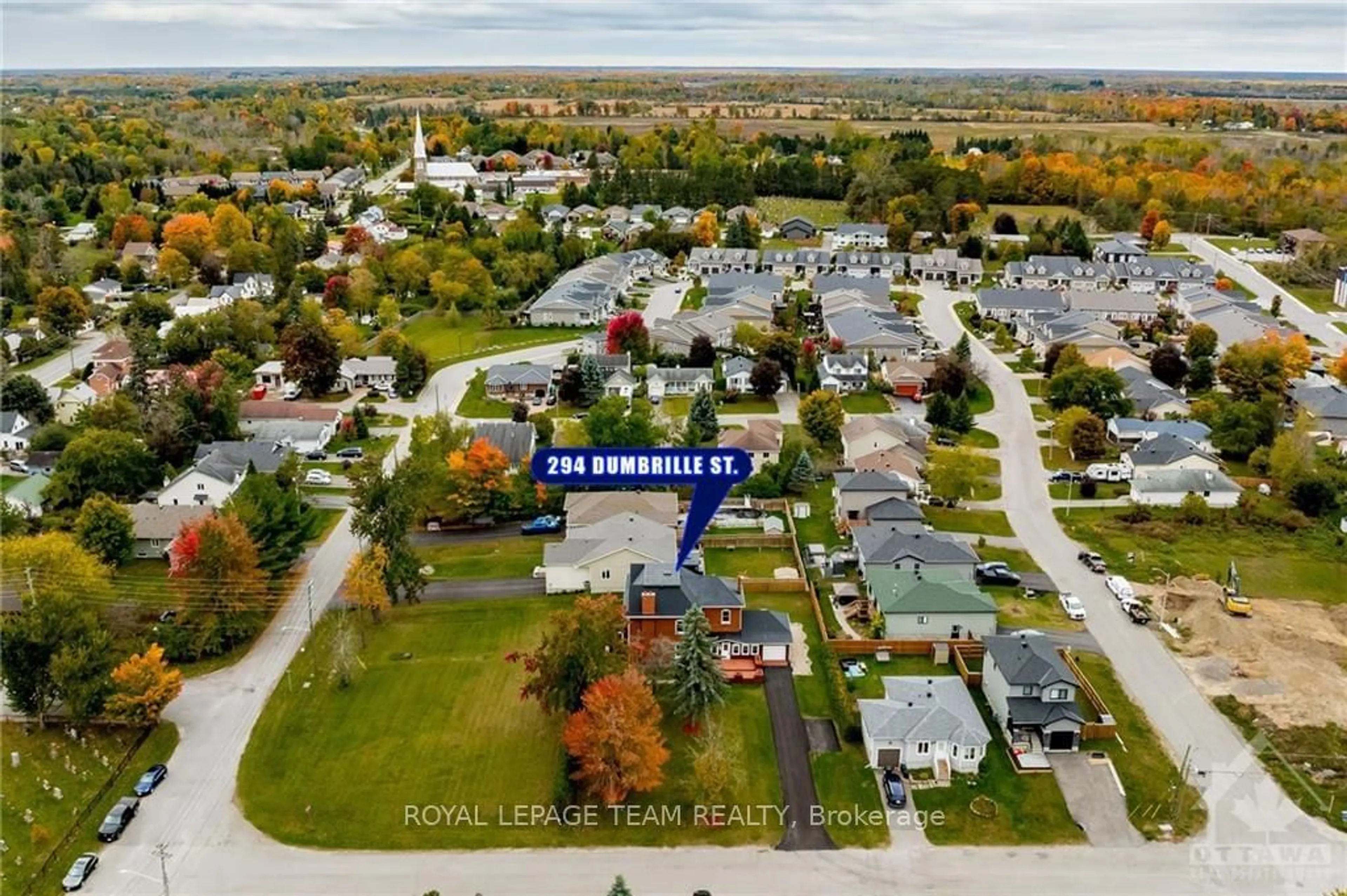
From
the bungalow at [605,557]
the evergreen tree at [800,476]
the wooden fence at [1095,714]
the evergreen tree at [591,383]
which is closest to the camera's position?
the wooden fence at [1095,714]

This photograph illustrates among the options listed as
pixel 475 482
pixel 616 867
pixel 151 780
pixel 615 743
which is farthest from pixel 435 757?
pixel 475 482

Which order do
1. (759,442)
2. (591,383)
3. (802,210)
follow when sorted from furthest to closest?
(802,210) → (591,383) → (759,442)

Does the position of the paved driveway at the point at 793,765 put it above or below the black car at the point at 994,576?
below

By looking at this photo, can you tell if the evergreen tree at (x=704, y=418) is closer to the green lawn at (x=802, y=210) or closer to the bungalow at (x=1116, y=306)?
the bungalow at (x=1116, y=306)

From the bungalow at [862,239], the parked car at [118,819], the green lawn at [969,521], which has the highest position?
the bungalow at [862,239]

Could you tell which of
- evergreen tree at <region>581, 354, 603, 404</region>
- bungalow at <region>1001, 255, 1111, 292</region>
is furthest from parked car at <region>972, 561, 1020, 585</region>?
bungalow at <region>1001, 255, 1111, 292</region>

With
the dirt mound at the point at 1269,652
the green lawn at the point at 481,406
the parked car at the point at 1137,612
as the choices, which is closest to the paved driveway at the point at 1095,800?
the dirt mound at the point at 1269,652

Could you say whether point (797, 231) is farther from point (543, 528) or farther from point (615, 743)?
point (615, 743)
